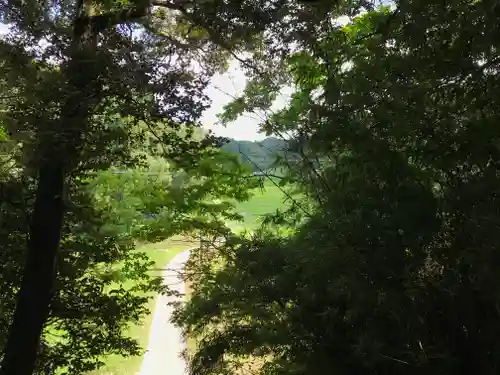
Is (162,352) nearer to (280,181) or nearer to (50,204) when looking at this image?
(50,204)

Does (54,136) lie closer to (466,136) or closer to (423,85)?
(423,85)

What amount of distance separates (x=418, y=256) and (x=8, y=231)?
9.59 ft

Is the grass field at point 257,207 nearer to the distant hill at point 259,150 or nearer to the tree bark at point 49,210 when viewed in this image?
the distant hill at point 259,150

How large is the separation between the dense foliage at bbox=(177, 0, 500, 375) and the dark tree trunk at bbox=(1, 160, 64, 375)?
177cm

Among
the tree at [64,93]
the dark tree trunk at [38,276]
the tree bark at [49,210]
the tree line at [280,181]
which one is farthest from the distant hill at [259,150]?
the dark tree trunk at [38,276]

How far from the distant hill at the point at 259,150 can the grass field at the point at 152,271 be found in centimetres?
90

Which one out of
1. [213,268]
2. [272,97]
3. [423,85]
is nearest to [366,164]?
[423,85]

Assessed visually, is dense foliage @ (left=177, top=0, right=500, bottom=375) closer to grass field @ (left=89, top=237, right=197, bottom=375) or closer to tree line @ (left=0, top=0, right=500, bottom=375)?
tree line @ (left=0, top=0, right=500, bottom=375)

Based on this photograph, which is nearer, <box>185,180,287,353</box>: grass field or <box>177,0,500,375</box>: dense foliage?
<box>177,0,500,375</box>: dense foliage

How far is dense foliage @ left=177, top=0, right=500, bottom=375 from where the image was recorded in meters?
1.75

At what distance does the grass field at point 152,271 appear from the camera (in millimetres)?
4378

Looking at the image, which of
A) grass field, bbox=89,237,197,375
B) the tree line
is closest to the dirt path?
grass field, bbox=89,237,197,375

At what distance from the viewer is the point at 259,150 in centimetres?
374

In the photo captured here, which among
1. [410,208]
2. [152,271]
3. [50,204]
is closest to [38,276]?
[50,204]
